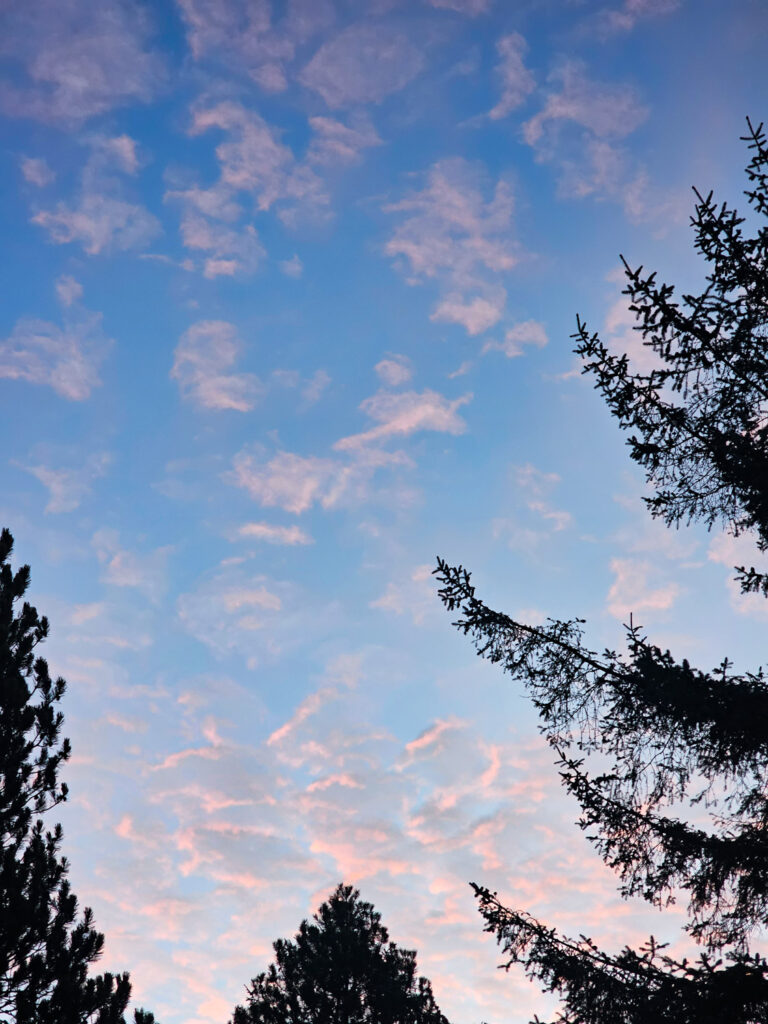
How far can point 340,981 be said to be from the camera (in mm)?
20234

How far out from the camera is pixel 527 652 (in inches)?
327

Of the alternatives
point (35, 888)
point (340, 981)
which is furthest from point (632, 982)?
point (340, 981)

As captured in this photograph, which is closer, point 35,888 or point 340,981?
point 35,888

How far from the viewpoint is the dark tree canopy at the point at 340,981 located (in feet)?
64.6

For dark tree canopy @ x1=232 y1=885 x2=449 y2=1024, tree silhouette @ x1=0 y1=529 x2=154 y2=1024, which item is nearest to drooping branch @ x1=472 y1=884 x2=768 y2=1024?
tree silhouette @ x1=0 y1=529 x2=154 y2=1024

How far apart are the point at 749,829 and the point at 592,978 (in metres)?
2.38

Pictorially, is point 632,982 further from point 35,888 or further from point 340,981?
point 340,981

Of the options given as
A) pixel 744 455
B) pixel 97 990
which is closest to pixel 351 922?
pixel 97 990

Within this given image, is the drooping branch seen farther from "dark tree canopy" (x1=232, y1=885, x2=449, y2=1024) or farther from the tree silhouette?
"dark tree canopy" (x1=232, y1=885, x2=449, y2=1024)

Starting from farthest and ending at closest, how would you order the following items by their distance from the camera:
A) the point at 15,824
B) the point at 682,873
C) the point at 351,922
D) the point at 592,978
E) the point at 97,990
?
the point at 351,922 < the point at 15,824 < the point at 97,990 < the point at 682,873 < the point at 592,978

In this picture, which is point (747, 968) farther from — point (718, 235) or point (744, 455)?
point (718, 235)

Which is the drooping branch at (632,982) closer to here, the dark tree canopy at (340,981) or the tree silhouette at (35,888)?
the tree silhouette at (35,888)

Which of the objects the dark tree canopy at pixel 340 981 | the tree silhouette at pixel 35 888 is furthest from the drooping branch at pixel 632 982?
the dark tree canopy at pixel 340 981

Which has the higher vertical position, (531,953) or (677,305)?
(677,305)
